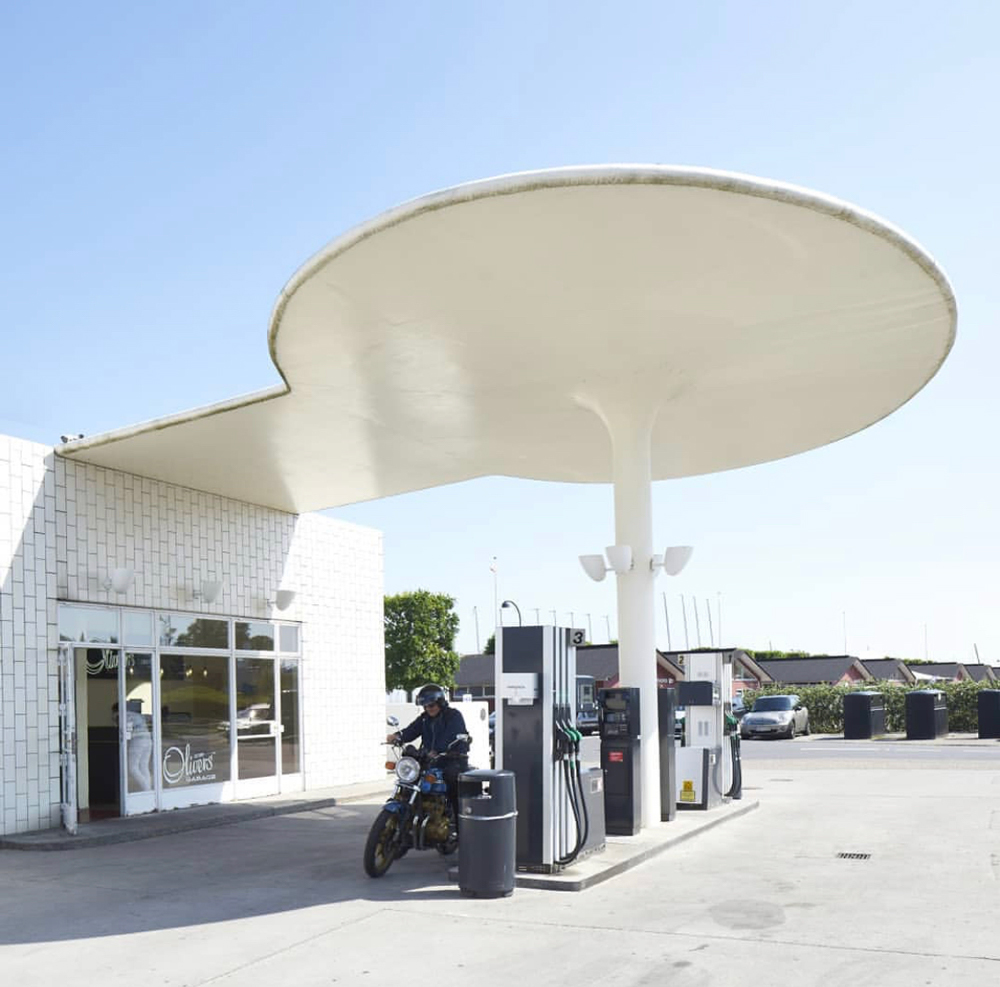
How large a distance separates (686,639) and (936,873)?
79501 mm

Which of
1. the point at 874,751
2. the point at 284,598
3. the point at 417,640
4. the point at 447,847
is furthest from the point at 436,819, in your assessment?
the point at 417,640

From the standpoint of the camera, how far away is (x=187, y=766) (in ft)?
47.2

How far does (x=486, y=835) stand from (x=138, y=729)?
697cm

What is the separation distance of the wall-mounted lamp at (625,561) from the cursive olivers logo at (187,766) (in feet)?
19.6

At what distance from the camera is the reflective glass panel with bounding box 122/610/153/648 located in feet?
44.8

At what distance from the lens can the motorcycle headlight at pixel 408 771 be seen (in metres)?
9.10

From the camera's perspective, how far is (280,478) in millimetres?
14812

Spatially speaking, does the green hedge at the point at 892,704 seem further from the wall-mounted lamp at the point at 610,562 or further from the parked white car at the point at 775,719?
the wall-mounted lamp at the point at 610,562

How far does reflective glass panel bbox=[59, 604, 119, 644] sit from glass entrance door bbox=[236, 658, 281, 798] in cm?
254

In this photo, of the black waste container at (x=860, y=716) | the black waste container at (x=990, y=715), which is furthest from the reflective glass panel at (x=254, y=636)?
the black waste container at (x=990, y=715)

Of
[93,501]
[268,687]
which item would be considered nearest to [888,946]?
[93,501]

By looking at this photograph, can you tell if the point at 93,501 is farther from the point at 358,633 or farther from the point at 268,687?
the point at 358,633

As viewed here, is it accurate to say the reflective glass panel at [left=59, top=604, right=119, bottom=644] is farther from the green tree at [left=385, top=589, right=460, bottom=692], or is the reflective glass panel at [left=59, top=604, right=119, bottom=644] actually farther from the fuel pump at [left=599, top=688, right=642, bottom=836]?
the green tree at [left=385, top=589, right=460, bottom=692]

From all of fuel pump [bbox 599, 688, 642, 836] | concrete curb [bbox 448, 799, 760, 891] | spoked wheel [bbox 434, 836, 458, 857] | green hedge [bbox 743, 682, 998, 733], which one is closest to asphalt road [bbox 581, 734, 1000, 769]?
green hedge [bbox 743, 682, 998, 733]
